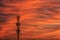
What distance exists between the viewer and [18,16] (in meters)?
8.61

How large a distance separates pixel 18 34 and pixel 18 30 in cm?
10

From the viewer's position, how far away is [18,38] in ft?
28.5

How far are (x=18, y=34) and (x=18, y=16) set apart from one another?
0.37 metres

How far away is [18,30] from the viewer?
8656 millimetres

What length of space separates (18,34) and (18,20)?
Answer: 299 mm

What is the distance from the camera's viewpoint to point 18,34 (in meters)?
8.71

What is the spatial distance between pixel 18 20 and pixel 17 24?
0.08 m

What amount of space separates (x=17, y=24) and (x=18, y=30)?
144 mm

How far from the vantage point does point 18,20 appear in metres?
8.60

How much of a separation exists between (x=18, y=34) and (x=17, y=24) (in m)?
0.24

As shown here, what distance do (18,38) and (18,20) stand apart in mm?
365
